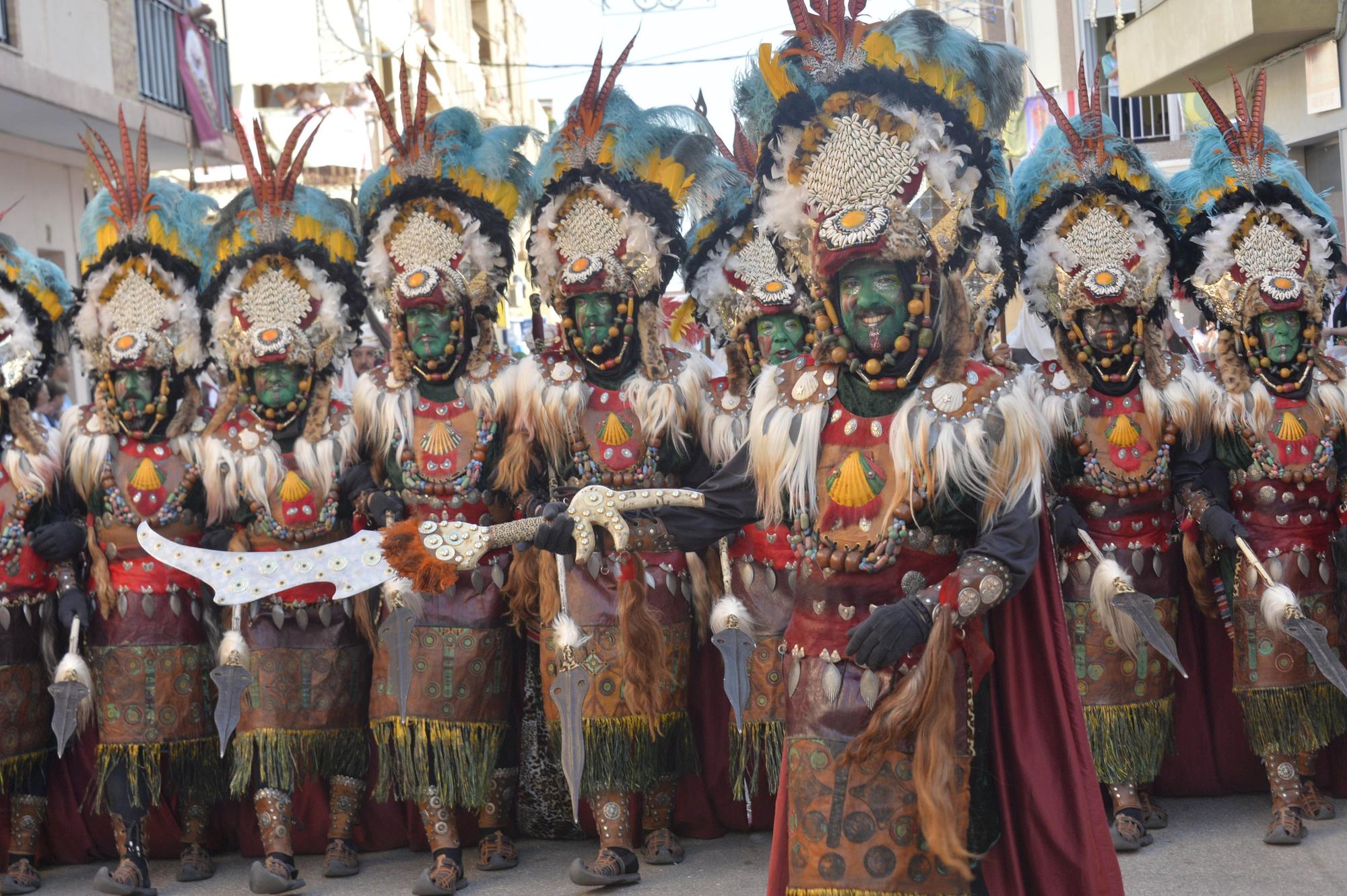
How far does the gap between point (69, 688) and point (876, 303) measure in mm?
3707

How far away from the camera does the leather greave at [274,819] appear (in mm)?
6062

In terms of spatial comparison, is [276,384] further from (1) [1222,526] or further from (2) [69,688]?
(1) [1222,526]

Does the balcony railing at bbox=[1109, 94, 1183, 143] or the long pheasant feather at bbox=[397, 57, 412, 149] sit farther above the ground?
the balcony railing at bbox=[1109, 94, 1183, 143]

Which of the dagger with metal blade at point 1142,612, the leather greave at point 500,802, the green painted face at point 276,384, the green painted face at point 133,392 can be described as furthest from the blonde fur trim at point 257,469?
the dagger with metal blade at point 1142,612

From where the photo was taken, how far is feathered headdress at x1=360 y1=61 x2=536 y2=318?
6.15m

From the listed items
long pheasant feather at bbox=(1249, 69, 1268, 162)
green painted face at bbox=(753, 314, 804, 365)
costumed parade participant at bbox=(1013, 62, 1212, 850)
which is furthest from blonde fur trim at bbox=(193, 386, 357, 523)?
long pheasant feather at bbox=(1249, 69, 1268, 162)

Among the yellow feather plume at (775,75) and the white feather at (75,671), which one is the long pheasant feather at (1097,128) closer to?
the yellow feather plume at (775,75)

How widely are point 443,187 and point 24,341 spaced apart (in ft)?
5.99

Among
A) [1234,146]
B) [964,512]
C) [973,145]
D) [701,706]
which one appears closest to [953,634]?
[964,512]

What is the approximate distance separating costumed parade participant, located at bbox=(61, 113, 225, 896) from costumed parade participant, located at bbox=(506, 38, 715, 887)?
1.40 meters

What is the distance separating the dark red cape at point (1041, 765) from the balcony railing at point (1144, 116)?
1577 cm

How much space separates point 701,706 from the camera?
6.50 m

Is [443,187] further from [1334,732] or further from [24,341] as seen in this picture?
[1334,732]

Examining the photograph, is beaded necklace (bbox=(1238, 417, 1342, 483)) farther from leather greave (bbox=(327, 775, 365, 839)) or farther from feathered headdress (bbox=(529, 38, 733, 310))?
leather greave (bbox=(327, 775, 365, 839))
